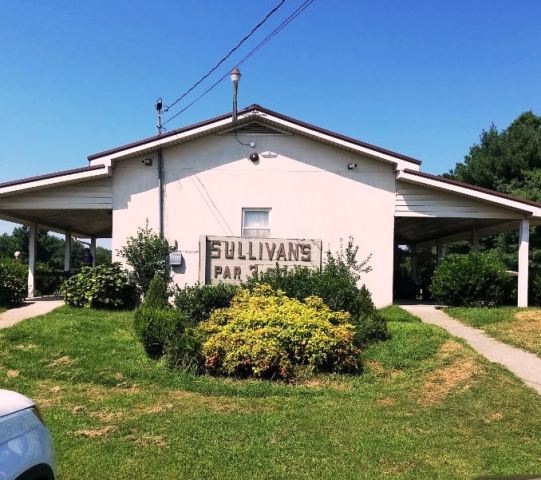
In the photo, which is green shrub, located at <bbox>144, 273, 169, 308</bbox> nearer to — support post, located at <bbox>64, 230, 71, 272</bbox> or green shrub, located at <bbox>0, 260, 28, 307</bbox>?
green shrub, located at <bbox>0, 260, 28, 307</bbox>

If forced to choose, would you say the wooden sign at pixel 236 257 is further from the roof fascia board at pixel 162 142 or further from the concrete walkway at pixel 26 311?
the concrete walkway at pixel 26 311

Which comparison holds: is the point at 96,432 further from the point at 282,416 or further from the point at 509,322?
the point at 509,322

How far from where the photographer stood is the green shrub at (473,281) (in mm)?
14047

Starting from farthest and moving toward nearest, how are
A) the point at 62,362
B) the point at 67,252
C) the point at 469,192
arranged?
the point at 67,252, the point at 469,192, the point at 62,362

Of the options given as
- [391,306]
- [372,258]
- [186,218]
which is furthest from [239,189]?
[391,306]

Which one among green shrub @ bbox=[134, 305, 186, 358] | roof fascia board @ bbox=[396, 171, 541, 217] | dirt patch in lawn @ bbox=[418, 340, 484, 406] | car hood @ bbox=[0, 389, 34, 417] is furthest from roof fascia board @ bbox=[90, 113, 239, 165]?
car hood @ bbox=[0, 389, 34, 417]

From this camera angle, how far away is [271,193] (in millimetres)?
14938

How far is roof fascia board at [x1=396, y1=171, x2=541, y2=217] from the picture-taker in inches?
575

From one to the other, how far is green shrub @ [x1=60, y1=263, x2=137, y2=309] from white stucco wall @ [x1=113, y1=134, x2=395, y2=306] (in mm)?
1100

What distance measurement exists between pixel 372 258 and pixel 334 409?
8.61 meters

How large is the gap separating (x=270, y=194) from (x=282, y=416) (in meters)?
9.06

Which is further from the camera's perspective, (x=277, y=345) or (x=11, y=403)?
(x=277, y=345)

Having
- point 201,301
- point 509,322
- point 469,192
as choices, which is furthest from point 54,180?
point 509,322

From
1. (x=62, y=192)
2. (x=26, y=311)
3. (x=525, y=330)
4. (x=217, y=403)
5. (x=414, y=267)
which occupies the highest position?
(x=62, y=192)
